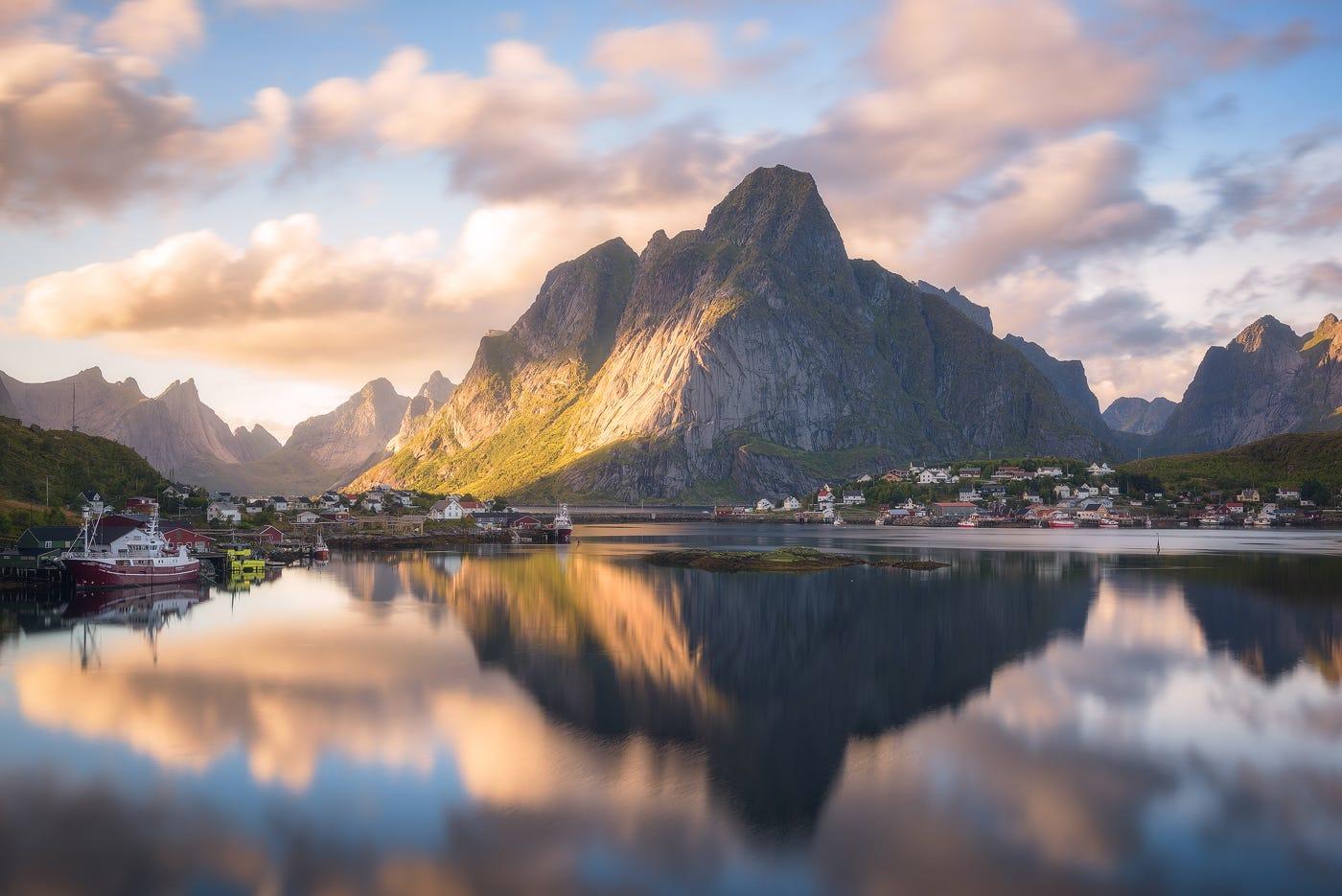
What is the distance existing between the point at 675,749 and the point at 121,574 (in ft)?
185

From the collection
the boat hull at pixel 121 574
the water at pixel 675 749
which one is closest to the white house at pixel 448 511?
the boat hull at pixel 121 574

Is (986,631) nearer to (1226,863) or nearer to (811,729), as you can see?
(811,729)

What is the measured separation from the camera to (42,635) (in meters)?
44.9

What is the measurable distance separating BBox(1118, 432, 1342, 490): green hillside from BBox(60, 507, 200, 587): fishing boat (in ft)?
589

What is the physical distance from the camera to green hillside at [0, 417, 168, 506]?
305 ft

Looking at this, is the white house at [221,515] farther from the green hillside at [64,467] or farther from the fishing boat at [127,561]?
the fishing boat at [127,561]

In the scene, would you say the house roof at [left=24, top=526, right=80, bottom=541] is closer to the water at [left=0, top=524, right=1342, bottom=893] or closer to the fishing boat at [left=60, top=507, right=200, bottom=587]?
the fishing boat at [left=60, top=507, right=200, bottom=587]

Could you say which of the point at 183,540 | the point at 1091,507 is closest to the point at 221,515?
the point at 183,540

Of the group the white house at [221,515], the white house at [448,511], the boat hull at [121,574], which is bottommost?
the boat hull at [121,574]

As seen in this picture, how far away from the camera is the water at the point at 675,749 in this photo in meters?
18.4

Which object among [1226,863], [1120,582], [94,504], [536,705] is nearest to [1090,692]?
[1226,863]

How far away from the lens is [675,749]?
2584cm

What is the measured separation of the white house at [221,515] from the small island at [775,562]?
5662cm

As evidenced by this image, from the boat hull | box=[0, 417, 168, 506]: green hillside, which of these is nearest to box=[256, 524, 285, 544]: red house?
box=[0, 417, 168, 506]: green hillside
